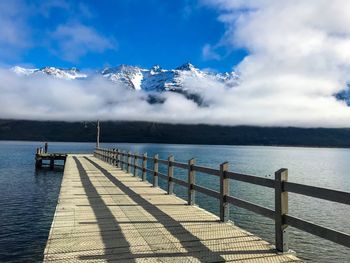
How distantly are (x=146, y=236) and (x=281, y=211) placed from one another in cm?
300

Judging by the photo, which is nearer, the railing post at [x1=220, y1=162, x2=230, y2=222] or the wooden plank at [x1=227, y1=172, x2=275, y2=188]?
the wooden plank at [x1=227, y1=172, x2=275, y2=188]

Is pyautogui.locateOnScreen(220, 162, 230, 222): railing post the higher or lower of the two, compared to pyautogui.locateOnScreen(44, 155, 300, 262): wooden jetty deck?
higher

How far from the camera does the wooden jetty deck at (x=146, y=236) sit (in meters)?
7.54

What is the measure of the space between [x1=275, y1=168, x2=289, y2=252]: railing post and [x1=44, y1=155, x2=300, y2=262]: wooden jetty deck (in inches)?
8.9

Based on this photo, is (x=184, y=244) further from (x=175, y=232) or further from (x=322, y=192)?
(x=322, y=192)

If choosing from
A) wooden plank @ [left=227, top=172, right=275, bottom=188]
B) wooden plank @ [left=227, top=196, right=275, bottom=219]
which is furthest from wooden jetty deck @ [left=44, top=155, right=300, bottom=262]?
wooden plank @ [left=227, top=172, right=275, bottom=188]

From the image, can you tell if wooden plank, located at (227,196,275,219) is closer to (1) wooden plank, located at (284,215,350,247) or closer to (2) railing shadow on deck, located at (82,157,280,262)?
(1) wooden plank, located at (284,215,350,247)

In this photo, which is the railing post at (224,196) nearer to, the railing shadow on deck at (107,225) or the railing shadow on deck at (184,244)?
the railing shadow on deck at (184,244)

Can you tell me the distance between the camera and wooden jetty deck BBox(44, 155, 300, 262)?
7.54 meters

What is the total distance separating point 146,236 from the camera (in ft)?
29.7

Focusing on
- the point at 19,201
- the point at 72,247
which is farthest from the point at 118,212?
the point at 19,201

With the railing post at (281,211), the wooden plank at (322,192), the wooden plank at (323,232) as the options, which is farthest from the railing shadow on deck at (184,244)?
the wooden plank at (322,192)

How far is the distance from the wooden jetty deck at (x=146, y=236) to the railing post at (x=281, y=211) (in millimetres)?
226

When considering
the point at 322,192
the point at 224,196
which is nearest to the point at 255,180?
the point at 224,196
